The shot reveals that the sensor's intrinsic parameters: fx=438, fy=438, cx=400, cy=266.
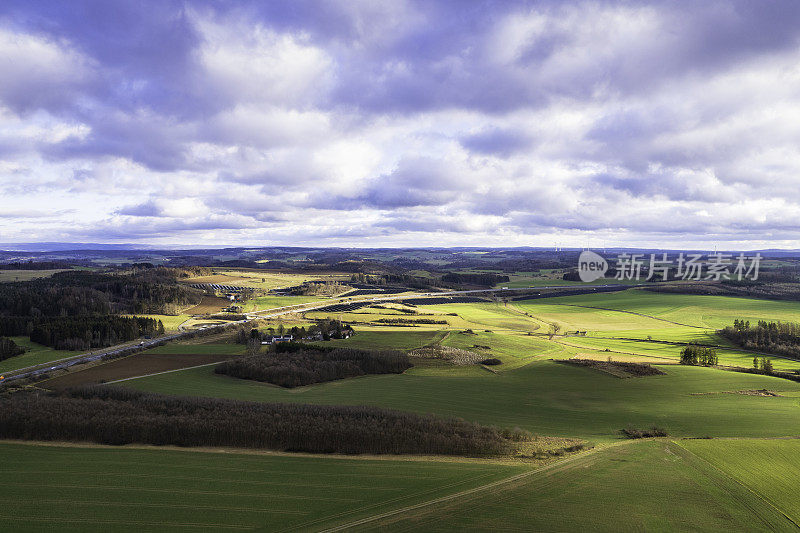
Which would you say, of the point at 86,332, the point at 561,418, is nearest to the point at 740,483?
the point at 561,418

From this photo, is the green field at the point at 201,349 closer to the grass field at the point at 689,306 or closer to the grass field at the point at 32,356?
the grass field at the point at 32,356

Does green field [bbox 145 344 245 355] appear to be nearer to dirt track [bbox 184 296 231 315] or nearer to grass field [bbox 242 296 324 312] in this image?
dirt track [bbox 184 296 231 315]

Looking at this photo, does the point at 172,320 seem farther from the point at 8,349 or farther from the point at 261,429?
the point at 261,429

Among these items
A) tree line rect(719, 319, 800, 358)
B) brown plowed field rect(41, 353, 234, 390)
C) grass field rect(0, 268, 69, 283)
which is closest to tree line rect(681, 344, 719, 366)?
tree line rect(719, 319, 800, 358)

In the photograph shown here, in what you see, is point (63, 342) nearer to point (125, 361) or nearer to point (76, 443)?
point (125, 361)

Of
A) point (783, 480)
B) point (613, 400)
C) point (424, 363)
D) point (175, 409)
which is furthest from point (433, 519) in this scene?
point (424, 363)

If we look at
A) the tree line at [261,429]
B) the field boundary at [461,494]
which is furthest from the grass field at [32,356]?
the field boundary at [461,494]
